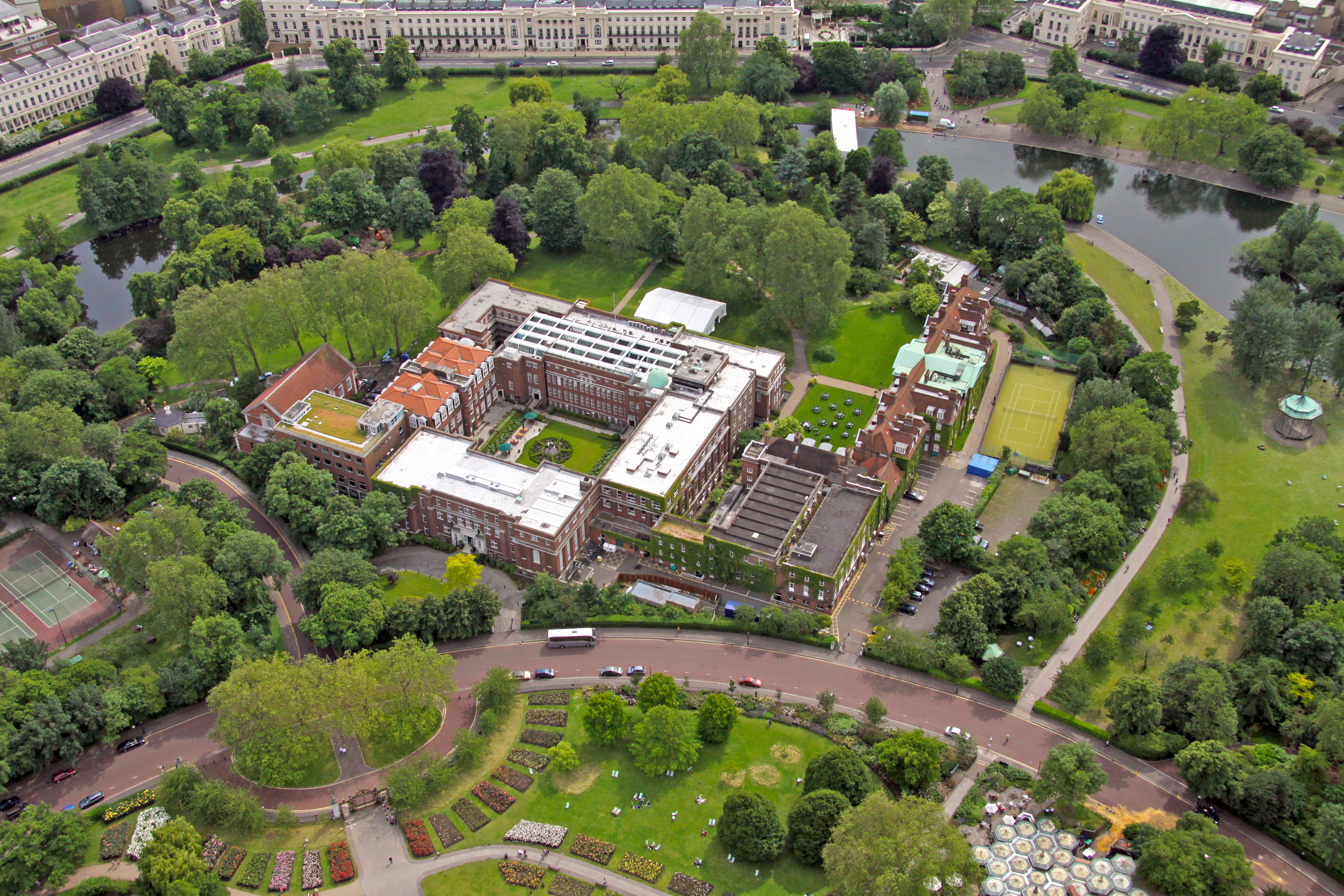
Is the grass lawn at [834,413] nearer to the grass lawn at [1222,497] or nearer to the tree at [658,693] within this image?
the grass lawn at [1222,497]

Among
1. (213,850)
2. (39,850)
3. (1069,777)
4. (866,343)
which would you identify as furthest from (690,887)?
(866,343)

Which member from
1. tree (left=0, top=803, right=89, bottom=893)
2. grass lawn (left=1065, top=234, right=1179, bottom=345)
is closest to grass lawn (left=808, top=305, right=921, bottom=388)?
grass lawn (left=1065, top=234, right=1179, bottom=345)

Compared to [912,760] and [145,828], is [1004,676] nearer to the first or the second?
[912,760]

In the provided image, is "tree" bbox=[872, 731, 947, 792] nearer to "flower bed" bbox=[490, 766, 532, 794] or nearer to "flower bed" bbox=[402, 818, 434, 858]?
"flower bed" bbox=[490, 766, 532, 794]

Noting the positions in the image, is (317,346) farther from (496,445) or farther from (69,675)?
(69,675)

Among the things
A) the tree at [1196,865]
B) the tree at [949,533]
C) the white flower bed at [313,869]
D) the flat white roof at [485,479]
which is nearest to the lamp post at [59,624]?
the flat white roof at [485,479]
